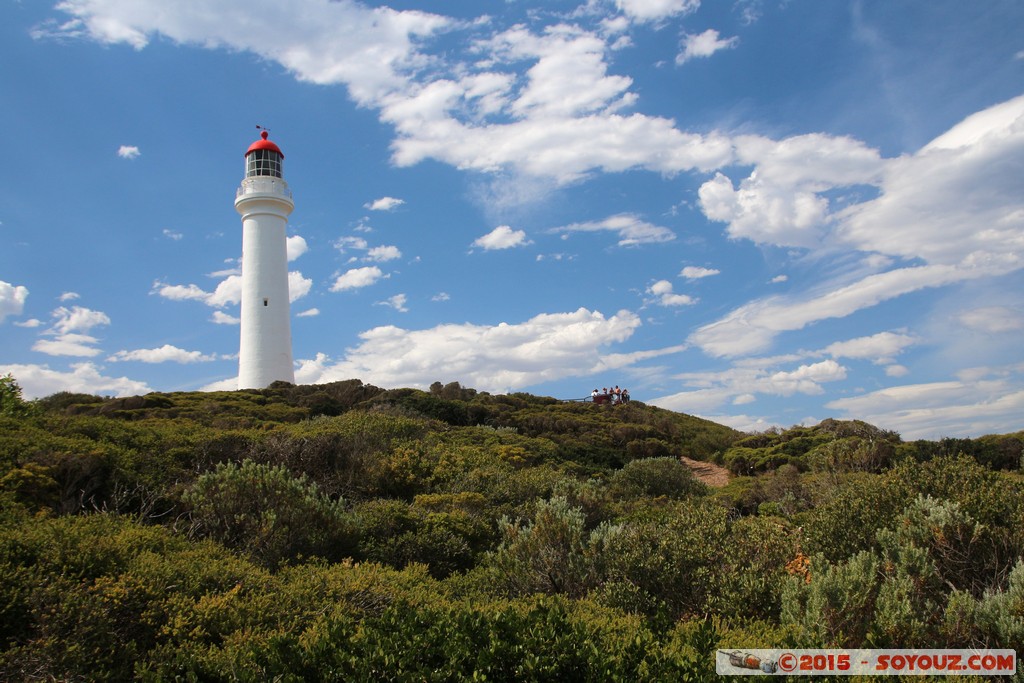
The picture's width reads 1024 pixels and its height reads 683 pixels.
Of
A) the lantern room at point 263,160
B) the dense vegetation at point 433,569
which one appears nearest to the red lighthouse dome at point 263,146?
the lantern room at point 263,160

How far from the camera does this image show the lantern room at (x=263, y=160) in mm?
28531

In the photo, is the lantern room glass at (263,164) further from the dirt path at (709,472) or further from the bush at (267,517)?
the bush at (267,517)

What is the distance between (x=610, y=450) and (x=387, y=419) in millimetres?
7791

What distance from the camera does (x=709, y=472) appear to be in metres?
22.0

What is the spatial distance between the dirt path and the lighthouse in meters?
16.7

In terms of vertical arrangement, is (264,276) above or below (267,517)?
above

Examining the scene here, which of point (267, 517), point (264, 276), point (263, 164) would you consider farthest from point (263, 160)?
point (267, 517)

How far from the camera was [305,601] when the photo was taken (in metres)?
5.25

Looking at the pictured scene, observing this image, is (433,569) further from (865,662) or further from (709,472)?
(709,472)

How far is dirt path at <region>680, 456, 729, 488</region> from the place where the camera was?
66.2 feet

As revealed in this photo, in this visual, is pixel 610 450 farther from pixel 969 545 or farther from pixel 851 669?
pixel 851 669

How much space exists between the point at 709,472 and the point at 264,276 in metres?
19.2

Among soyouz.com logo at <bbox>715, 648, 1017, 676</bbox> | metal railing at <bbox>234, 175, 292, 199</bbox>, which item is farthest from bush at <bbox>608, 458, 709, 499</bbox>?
metal railing at <bbox>234, 175, 292, 199</bbox>

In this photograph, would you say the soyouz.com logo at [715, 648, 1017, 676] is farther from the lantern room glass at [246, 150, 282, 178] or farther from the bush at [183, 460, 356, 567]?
the lantern room glass at [246, 150, 282, 178]
